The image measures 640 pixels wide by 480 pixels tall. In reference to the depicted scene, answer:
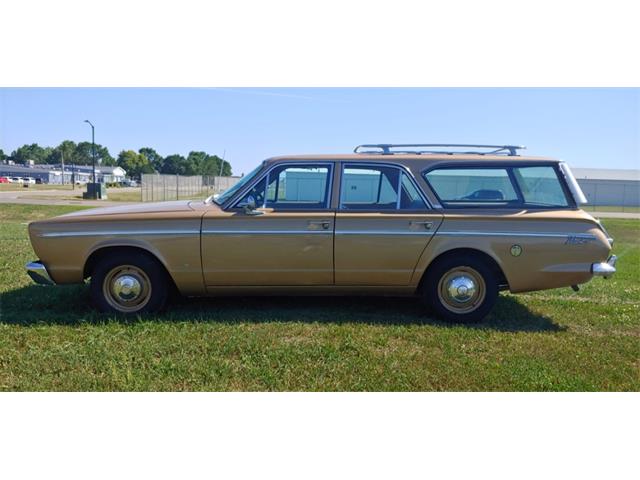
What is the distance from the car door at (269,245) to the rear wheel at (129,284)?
50cm

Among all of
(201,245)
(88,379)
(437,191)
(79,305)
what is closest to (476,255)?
(437,191)

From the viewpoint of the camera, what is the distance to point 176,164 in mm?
72250

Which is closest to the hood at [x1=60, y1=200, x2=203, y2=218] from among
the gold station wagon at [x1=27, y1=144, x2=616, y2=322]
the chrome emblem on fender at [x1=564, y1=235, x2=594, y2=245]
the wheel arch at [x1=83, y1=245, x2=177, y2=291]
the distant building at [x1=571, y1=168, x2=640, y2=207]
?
the gold station wagon at [x1=27, y1=144, x2=616, y2=322]

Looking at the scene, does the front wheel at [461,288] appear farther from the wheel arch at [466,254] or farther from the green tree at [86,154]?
the green tree at [86,154]

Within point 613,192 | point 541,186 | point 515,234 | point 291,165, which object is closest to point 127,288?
point 291,165

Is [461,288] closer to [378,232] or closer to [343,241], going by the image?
[378,232]

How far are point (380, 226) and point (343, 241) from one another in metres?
0.40

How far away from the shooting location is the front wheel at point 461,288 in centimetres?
440

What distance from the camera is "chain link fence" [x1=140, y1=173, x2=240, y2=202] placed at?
2500 centimetres

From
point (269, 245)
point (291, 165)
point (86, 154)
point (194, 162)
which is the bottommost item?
point (269, 245)

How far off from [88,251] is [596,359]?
475cm

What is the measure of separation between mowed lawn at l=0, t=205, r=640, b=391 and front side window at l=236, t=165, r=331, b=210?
3.77 feet

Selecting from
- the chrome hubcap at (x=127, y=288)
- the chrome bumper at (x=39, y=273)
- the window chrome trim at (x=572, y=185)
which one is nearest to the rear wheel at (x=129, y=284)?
the chrome hubcap at (x=127, y=288)

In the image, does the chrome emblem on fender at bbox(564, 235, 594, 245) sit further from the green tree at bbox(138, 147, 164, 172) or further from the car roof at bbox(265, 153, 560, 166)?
the green tree at bbox(138, 147, 164, 172)
